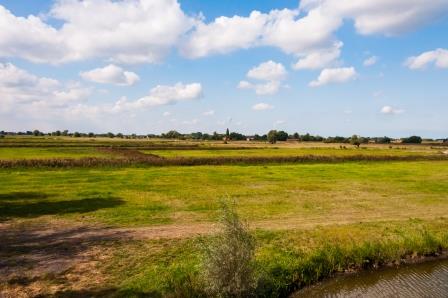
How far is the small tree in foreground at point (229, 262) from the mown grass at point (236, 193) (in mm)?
11851

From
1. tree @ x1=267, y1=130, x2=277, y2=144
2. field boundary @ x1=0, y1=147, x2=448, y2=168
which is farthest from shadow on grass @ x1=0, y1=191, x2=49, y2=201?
tree @ x1=267, y1=130, x2=277, y2=144

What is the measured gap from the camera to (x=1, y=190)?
39.6 metres

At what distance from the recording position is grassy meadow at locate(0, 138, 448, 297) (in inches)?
709

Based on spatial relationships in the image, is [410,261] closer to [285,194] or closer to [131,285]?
[131,285]

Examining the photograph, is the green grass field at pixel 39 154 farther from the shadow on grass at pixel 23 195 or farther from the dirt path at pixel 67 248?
the dirt path at pixel 67 248

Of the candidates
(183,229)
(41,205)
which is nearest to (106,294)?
(183,229)

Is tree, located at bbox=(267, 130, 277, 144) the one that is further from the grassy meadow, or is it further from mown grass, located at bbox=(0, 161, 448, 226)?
the grassy meadow

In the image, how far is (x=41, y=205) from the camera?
1296 inches

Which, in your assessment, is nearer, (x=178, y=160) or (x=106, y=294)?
(x=106, y=294)

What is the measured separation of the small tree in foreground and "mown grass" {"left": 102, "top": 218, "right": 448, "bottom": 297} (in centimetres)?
89

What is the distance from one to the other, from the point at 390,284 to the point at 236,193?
21.4 m

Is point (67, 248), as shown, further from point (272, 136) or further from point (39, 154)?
point (272, 136)

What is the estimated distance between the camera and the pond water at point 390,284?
60.3ft

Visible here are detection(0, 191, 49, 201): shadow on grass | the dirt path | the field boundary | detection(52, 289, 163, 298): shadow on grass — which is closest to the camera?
detection(52, 289, 163, 298): shadow on grass
